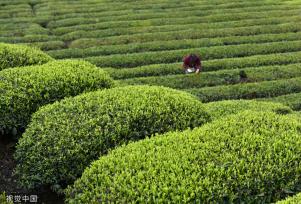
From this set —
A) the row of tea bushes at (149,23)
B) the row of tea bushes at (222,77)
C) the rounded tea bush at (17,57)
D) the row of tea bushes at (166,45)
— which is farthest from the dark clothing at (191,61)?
the row of tea bushes at (149,23)

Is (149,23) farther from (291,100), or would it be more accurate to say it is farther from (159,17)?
(291,100)

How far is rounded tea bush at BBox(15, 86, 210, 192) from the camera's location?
24.7 feet

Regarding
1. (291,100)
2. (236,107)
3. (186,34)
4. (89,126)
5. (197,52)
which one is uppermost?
(89,126)

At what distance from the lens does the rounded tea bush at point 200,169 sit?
6332mm

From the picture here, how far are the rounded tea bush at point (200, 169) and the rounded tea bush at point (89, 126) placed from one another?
1.65 feet

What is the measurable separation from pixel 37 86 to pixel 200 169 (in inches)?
162

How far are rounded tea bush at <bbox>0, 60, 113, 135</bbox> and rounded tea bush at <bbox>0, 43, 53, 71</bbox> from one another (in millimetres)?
1183

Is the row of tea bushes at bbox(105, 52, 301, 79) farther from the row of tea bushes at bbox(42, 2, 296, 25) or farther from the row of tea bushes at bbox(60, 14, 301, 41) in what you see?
the row of tea bushes at bbox(42, 2, 296, 25)

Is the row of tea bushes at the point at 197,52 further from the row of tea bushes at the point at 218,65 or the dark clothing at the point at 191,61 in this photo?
the dark clothing at the point at 191,61

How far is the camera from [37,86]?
30.0ft

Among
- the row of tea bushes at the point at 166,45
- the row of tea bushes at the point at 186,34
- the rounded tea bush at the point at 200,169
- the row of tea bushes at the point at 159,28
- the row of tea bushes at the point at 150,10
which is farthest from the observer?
the row of tea bushes at the point at 150,10

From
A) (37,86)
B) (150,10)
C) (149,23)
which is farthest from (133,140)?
(150,10)

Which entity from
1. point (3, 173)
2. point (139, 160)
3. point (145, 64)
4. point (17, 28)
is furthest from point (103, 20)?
point (139, 160)

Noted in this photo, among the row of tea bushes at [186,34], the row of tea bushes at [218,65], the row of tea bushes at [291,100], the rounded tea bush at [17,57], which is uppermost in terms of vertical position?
the rounded tea bush at [17,57]
